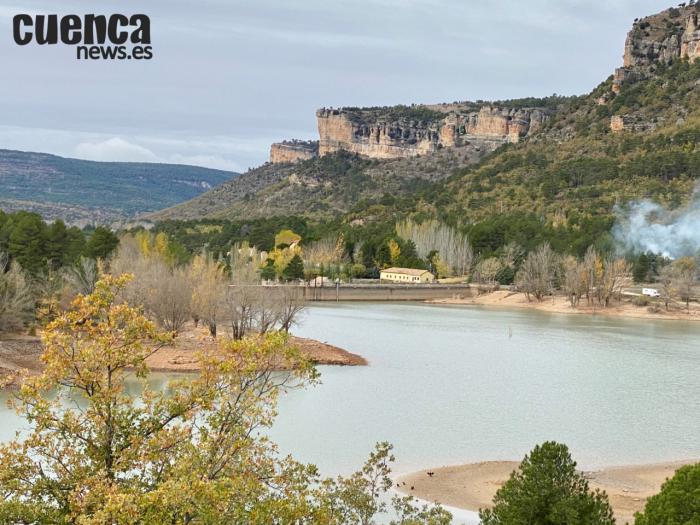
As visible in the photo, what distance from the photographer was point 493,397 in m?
37.9

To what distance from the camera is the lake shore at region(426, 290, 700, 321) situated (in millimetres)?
78438

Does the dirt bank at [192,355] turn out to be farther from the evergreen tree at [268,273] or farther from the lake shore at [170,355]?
the evergreen tree at [268,273]

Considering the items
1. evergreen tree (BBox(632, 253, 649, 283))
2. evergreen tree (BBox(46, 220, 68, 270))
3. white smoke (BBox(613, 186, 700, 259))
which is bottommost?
evergreen tree (BBox(632, 253, 649, 283))

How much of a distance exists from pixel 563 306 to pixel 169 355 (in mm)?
48151

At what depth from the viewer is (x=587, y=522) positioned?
50.7 ft

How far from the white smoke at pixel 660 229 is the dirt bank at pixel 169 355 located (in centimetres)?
5544

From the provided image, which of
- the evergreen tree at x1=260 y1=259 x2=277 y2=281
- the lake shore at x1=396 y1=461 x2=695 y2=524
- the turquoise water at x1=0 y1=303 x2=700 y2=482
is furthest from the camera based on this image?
the evergreen tree at x1=260 y1=259 x2=277 y2=281

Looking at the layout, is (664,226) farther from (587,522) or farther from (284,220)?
(587,522)

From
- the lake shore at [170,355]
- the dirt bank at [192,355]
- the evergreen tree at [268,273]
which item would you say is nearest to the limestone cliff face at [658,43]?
the evergreen tree at [268,273]

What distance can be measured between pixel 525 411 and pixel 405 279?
63852 mm

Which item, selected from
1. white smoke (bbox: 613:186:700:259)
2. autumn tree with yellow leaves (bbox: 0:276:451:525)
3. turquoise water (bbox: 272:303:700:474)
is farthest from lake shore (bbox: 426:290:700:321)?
autumn tree with yellow leaves (bbox: 0:276:451:525)

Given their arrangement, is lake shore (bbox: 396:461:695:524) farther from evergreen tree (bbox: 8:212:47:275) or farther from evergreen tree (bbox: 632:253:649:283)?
evergreen tree (bbox: 632:253:649:283)

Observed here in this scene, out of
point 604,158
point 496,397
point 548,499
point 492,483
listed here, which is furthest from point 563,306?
point 548,499

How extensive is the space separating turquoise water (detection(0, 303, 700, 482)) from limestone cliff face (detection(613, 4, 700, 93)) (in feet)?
282
